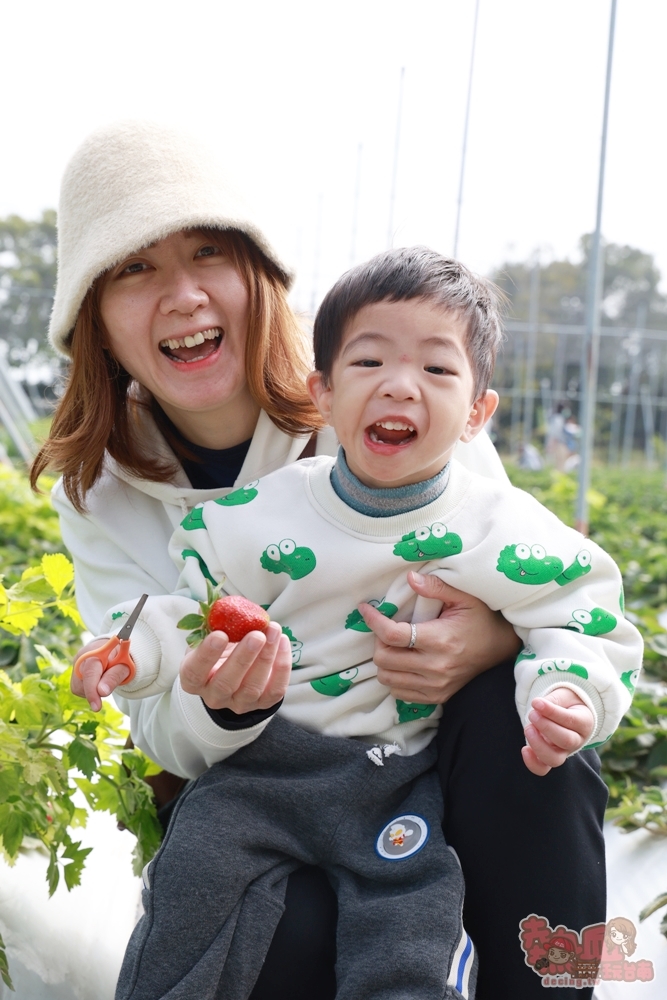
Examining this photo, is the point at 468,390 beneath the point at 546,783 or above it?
above

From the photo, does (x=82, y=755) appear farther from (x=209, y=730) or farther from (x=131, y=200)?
(x=131, y=200)

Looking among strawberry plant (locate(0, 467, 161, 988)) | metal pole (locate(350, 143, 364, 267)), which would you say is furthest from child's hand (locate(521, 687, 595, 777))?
metal pole (locate(350, 143, 364, 267))

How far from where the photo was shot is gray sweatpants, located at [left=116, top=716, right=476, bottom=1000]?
1174 millimetres

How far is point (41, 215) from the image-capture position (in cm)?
2428

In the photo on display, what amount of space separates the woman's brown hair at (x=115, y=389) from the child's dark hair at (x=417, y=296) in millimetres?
205

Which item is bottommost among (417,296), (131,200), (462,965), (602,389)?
(602,389)

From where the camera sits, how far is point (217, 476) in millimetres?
1825

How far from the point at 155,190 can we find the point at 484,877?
115 centimetres

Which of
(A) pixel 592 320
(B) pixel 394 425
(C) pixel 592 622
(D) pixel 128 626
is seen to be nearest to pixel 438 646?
(C) pixel 592 622

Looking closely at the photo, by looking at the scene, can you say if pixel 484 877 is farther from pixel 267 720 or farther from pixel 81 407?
pixel 81 407

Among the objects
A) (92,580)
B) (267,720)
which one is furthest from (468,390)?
(92,580)

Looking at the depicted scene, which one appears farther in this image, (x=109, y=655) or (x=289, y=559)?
(x=289, y=559)

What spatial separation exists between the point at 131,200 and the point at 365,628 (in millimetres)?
789

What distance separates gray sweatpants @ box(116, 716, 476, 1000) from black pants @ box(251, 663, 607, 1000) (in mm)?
41
